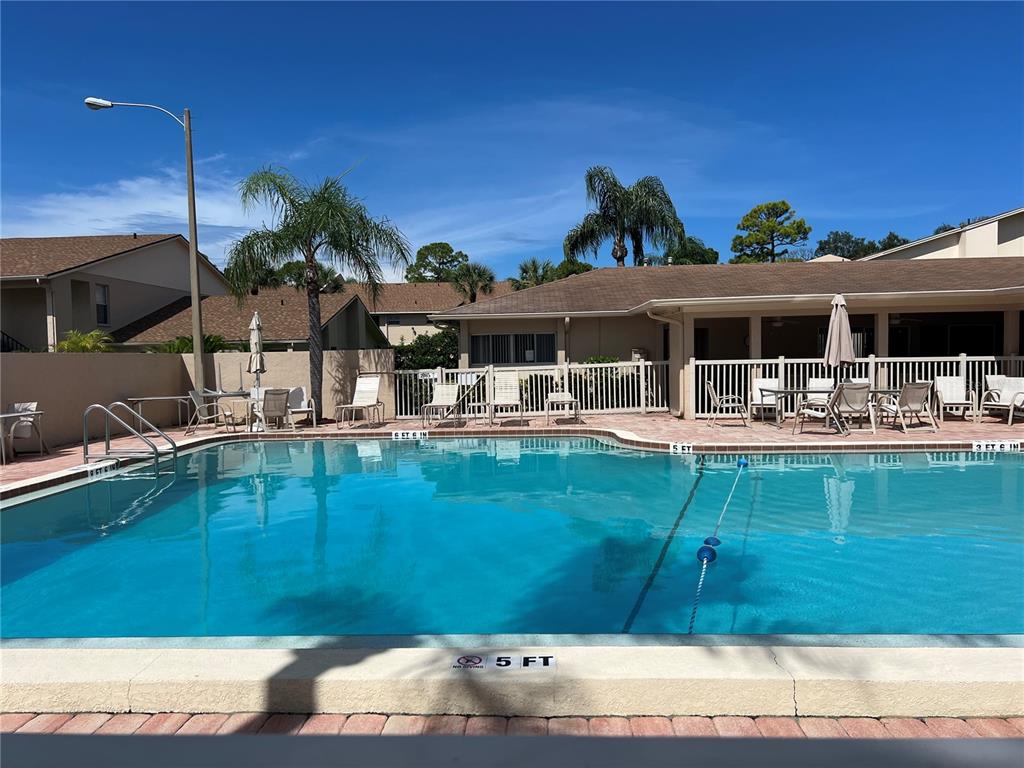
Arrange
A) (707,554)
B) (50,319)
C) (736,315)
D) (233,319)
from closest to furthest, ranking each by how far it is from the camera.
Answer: (707,554)
(736,315)
(50,319)
(233,319)

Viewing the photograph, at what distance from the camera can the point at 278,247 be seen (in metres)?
15.3

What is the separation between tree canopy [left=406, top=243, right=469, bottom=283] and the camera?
227ft

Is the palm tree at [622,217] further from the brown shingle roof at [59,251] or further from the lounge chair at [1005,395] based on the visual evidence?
the lounge chair at [1005,395]

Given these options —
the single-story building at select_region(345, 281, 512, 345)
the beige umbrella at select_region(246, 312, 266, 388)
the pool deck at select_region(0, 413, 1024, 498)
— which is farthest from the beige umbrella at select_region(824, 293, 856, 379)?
the single-story building at select_region(345, 281, 512, 345)

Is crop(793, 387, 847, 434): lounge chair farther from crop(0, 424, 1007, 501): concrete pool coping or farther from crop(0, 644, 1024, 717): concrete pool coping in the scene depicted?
crop(0, 644, 1024, 717): concrete pool coping

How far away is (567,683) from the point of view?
2770 millimetres

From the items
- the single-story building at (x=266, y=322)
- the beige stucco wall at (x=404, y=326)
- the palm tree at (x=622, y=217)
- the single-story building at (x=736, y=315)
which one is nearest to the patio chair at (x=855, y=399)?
the single-story building at (x=736, y=315)

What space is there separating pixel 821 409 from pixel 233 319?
22.0m

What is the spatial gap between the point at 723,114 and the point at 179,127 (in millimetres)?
17571

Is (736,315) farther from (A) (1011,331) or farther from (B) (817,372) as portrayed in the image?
(A) (1011,331)

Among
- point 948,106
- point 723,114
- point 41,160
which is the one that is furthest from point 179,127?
point 948,106

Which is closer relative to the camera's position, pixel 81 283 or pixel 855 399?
pixel 855 399

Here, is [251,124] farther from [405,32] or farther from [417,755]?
[417,755]

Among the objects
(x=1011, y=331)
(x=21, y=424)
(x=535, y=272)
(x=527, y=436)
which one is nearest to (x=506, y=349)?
(x=527, y=436)
